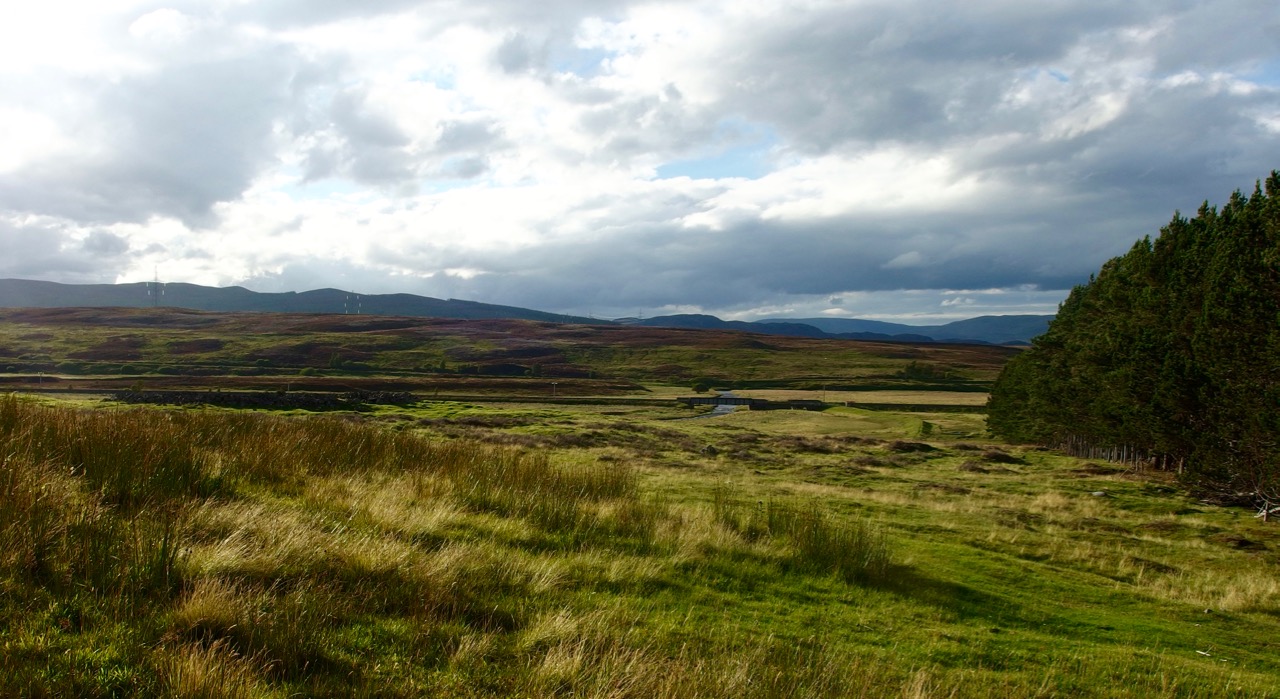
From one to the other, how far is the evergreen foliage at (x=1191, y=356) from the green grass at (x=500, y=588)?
36.4 feet

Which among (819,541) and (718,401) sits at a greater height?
(819,541)

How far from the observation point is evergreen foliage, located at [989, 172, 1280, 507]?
79.6 feet

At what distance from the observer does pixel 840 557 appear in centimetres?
1104

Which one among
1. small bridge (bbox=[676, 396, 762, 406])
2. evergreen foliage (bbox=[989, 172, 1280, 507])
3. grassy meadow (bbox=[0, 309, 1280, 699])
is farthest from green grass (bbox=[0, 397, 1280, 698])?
small bridge (bbox=[676, 396, 762, 406])

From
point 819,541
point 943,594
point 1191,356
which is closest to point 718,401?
point 1191,356

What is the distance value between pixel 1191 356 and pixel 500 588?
35.6 metres

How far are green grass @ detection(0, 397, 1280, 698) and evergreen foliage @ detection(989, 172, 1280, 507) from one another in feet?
36.4

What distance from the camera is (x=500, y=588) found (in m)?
7.12

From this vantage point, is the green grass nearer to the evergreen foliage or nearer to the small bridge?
the evergreen foliage

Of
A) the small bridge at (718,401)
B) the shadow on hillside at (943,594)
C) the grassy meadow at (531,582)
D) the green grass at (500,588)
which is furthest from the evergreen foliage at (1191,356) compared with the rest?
the small bridge at (718,401)

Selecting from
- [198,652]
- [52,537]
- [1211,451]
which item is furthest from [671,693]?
[1211,451]

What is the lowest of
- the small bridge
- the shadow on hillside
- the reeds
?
the small bridge

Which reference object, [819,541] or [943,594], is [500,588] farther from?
[943,594]

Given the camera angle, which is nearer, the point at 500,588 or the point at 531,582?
the point at 500,588
